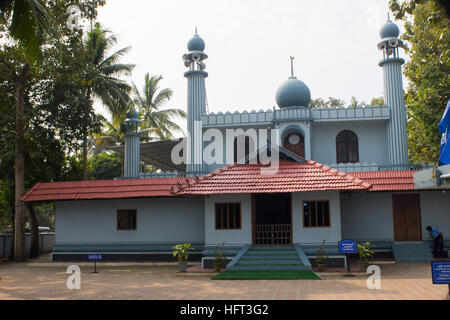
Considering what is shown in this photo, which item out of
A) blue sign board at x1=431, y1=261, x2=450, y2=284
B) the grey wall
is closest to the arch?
the grey wall

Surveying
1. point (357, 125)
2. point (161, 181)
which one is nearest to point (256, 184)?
point (161, 181)

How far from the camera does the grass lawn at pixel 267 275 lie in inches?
516

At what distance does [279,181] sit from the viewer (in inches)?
631

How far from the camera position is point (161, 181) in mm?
18719

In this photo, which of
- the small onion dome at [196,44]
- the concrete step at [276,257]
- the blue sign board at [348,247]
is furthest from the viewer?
the small onion dome at [196,44]

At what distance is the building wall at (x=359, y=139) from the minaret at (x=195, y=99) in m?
5.58

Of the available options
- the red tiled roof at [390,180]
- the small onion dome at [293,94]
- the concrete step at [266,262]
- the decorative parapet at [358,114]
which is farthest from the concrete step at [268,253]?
the small onion dome at [293,94]

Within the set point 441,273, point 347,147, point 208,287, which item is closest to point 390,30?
point 347,147

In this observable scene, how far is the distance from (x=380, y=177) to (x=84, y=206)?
1213cm

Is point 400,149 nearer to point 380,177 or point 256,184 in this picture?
point 380,177

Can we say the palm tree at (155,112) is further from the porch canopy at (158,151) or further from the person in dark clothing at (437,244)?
the person in dark clothing at (437,244)

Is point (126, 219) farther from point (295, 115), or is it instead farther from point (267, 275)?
point (295, 115)

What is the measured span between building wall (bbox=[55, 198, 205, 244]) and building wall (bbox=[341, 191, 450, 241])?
19.6ft

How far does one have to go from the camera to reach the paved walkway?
10.4 metres
